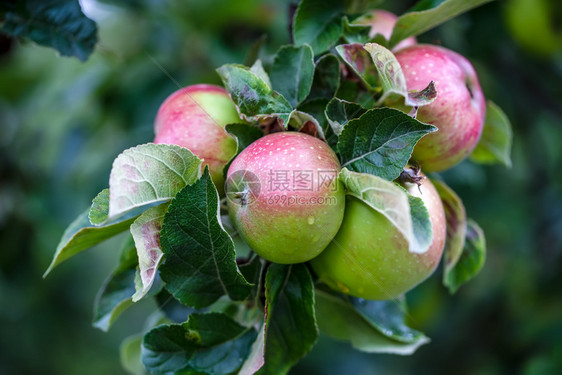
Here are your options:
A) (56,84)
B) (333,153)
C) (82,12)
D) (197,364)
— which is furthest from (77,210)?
(333,153)

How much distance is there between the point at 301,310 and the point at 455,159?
348mm

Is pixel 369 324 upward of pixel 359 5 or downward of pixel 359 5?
downward

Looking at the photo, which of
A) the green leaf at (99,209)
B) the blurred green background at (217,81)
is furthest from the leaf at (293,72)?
the blurred green background at (217,81)

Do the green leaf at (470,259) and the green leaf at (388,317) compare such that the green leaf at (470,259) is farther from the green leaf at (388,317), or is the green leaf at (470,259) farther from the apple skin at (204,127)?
the apple skin at (204,127)

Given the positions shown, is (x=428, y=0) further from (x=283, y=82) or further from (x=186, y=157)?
(x=186, y=157)

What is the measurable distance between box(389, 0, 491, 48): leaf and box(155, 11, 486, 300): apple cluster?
1.1 inches

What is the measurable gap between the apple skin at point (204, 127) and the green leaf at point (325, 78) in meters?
0.15

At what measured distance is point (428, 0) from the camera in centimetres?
93

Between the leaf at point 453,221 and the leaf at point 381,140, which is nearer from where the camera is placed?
the leaf at point 381,140

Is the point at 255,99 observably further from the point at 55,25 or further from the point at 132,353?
the point at 132,353

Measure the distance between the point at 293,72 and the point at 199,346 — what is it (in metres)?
0.47

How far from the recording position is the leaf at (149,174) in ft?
2.19

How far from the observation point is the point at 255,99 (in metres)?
0.78

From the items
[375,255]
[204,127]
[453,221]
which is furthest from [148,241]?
[453,221]
